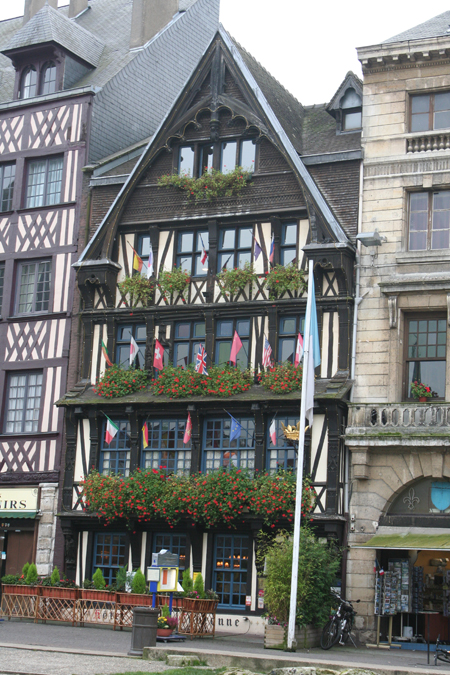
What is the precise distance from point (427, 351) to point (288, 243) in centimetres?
453

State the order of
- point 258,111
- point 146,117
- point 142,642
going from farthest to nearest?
point 146,117 < point 258,111 < point 142,642

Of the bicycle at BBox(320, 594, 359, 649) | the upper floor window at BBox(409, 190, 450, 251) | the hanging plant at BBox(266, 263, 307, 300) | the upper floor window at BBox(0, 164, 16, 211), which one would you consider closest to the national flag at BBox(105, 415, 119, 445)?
the hanging plant at BBox(266, 263, 307, 300)

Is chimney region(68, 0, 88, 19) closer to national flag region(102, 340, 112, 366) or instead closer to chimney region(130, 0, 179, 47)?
chimney region(130, 0, 179, 47)

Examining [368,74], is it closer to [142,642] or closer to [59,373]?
[59,373]

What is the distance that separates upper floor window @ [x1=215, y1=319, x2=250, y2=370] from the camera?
25906mm

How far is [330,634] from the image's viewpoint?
2145 centimetres

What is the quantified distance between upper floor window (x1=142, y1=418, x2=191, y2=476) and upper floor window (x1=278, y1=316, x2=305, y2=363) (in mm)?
3031

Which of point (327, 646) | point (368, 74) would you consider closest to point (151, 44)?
point (368, 74)

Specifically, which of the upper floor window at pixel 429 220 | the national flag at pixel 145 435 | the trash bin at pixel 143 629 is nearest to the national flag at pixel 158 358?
the national flag at pixel 145 435

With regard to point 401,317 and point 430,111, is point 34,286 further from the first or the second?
point 430,111

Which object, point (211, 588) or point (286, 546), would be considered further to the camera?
point (211, 588)

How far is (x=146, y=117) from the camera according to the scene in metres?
32.5

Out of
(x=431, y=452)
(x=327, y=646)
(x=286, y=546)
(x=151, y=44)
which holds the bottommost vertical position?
(x=327, y=646)

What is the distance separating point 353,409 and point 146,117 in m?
13.2
